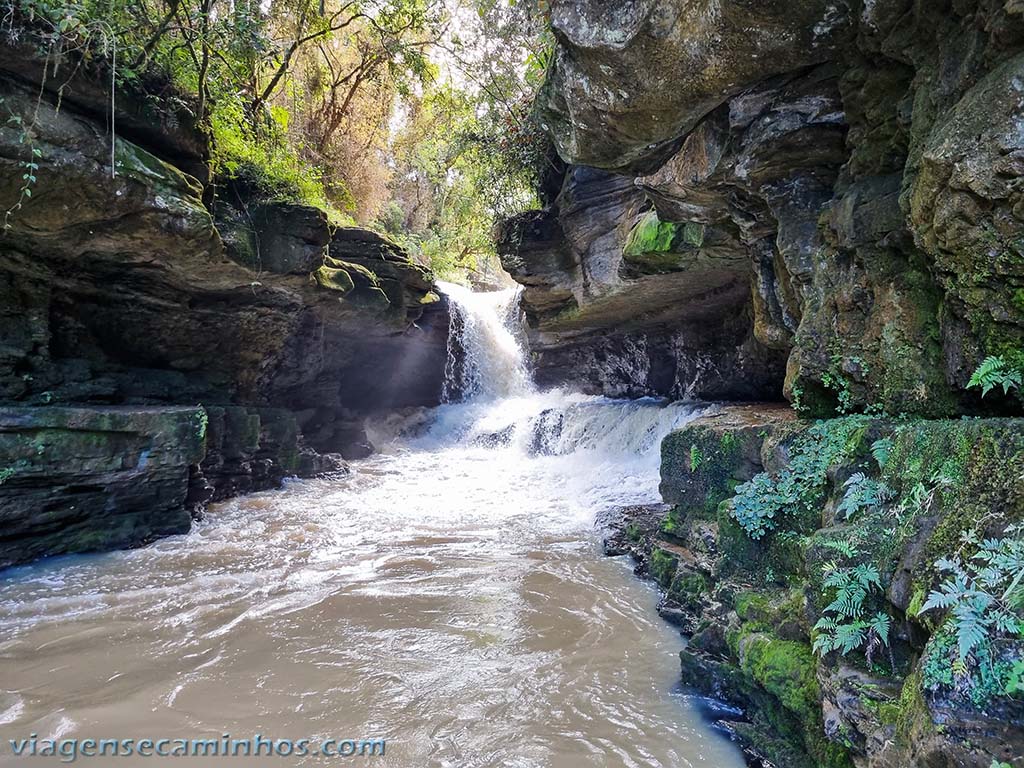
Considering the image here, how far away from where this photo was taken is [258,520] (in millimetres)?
7711

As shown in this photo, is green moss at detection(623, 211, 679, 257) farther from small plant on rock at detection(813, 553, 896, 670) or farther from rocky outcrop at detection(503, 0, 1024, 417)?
small plant on rock at detection(813, 553, 896, 670)

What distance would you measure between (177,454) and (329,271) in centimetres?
439

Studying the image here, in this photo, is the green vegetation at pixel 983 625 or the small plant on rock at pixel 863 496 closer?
the green vegetation at pixel 983 625

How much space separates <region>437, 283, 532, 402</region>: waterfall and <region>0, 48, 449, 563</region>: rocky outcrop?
4031 mm

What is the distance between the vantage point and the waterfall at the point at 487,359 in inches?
626

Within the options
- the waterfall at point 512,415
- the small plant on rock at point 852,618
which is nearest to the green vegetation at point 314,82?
the waterfall at point 512,415

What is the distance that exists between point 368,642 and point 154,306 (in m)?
6.63

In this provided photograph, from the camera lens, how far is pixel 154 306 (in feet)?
26.1

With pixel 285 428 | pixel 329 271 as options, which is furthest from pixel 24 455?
pixel 329 271

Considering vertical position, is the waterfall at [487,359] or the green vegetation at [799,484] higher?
the waterfall at [487,359]

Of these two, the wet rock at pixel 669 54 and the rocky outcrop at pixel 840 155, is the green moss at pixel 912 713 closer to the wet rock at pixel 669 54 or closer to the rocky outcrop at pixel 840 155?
the rocky outcrop at pixel 840 155

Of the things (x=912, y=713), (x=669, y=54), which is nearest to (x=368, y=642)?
(x=912, y=713)

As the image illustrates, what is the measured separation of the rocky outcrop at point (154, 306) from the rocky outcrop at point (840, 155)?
16.2 feet

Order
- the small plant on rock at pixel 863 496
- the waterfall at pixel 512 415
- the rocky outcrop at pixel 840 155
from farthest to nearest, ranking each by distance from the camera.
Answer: the waterfall at pixel 512 415, the small plant on rock at pixel 863 496, the rocky outcrop at pixel 840 155
